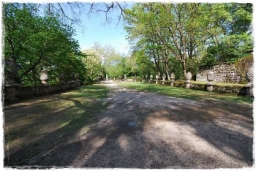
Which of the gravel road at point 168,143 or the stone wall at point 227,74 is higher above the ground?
the stone wall at point 227,74

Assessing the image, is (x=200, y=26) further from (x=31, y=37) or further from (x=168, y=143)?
(x=168, y=143)

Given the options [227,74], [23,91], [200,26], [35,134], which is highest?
[200,26]

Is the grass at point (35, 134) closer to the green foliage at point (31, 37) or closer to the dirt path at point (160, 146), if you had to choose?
the dirt path at point (160, 146)

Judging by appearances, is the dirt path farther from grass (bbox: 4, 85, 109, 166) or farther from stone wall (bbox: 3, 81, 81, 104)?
stone wall (bbox: 3, 81, 81, 104)

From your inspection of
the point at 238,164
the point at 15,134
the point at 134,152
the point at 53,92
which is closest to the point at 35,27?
the point at 53,92

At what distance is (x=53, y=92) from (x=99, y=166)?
11.7 meters

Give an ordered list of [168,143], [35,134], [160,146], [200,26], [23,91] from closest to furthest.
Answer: [160,146] → [168,143] → [35,134] → [23,91] → [200,26]

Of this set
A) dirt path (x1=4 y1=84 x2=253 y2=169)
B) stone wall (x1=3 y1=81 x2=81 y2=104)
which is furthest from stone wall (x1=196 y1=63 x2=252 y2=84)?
stone wall (x1=3 y1=81 x2=81 y2=104)

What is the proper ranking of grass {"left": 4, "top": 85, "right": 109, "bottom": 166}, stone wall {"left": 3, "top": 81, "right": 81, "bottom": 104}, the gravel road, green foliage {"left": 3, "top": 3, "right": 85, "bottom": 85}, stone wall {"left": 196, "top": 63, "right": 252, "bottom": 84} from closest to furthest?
the gravel road < grass {"left": 4, "top": 85, "right": 109, "bottom": 166} < stone wall {"left": 3, "top": 81, "right": 81, "bottom": 104} < green foliage {"left": 3, "top": 3, "right": 85, "bottom": 85} < stone wall {"left": 196, "top": 63, "right": 252, "bottom": 84}

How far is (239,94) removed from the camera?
9352mm

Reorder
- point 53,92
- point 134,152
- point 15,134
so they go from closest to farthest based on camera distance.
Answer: point 134,152, point 15,134, point 53,92

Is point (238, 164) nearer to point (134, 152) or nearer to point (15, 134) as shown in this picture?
point (134, 152)

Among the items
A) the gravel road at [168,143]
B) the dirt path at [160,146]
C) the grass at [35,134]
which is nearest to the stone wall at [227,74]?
the gravel road at [168,143]

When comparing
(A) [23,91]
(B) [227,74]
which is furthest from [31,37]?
(B) [227,74]
